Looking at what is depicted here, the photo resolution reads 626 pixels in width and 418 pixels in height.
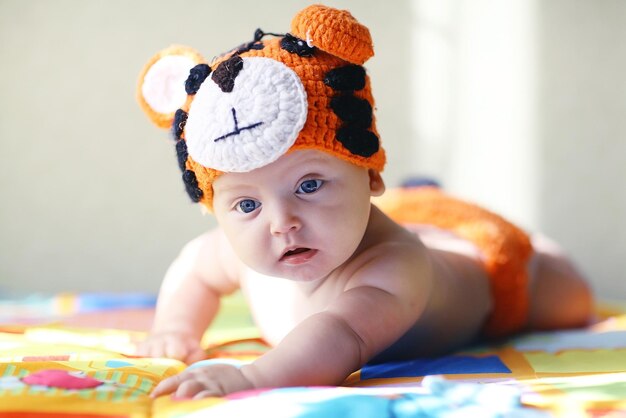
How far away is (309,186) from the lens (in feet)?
3.48

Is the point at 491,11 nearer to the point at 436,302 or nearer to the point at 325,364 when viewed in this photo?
the point at 436,302

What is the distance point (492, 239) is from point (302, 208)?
0.58 meters

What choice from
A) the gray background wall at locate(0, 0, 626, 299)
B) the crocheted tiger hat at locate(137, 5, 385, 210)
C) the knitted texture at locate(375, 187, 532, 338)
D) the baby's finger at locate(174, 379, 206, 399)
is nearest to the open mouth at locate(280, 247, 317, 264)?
the crocheted tiger hat at locate(137, 5, 385, 210)

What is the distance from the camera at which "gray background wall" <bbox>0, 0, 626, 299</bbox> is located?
7.59 ft

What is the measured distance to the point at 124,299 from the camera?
194 centimetres

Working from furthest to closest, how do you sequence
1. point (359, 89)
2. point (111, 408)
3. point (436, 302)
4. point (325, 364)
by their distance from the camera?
1. point (436, 302)
2. point (359, 89)
3. point (325, 364)
4. point (111, 408)

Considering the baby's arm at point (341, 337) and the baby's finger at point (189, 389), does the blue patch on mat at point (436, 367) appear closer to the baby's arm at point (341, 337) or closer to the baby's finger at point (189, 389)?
the baby's arm at point (341, 337)

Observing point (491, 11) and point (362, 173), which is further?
point (491, 11)

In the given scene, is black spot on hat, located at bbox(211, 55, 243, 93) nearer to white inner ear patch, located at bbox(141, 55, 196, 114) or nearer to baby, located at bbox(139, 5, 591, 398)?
baby, located at bbox(139, 5, 591, 398)

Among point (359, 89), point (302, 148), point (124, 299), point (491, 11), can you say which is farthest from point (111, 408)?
point (491, 11)

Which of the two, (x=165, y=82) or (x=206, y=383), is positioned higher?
(x=165, y=82)

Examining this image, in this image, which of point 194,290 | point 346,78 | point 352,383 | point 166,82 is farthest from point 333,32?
point 194,290

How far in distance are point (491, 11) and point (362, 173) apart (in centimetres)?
142

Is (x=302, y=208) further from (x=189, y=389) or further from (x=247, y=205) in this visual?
(x=189, y=389)
